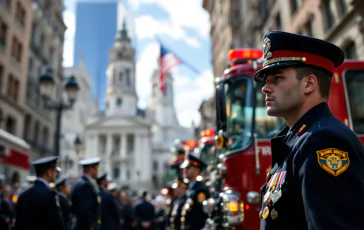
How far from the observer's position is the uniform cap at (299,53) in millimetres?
2133

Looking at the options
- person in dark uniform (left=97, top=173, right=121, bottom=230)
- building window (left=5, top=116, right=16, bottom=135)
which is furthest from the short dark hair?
building window (left=5, top=116, right=16, bottom=135)

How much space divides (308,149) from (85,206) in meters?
6.10

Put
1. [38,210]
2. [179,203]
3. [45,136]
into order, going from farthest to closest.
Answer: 1. [45,136]
2. [179,203]
3. [38,210]

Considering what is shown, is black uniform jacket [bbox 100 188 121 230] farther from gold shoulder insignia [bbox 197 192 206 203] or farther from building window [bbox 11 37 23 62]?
building window [bbox 11 37 23 62]

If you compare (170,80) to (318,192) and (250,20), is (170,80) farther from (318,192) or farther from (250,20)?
(318,192)

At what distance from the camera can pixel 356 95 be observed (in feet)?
22.5

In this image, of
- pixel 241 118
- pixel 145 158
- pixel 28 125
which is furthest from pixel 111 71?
pixel 241 118

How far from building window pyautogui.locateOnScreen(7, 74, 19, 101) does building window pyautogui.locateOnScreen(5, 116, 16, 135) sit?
1.61 meters

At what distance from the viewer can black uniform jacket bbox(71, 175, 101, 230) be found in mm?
6961

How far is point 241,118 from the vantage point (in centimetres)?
671

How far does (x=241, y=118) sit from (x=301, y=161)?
4933mm

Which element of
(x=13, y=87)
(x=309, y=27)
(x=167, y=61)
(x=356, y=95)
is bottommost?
(x=356, y=95)

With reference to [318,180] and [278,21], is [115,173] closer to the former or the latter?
[278,21]

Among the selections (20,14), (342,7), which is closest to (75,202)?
(342,7)
